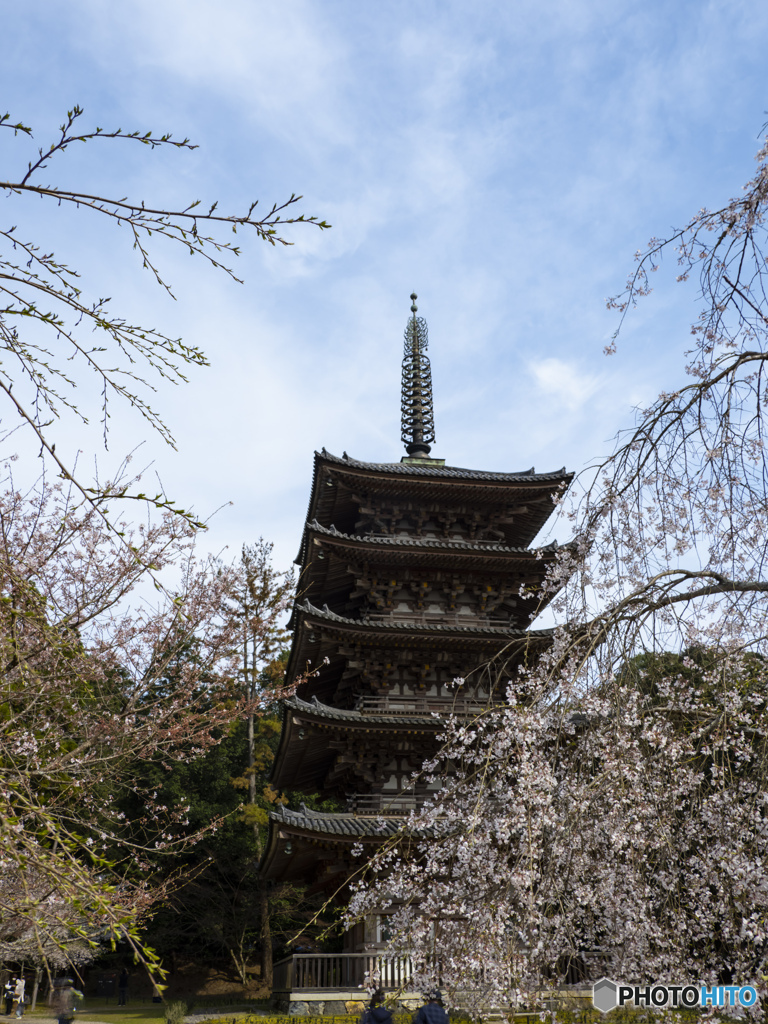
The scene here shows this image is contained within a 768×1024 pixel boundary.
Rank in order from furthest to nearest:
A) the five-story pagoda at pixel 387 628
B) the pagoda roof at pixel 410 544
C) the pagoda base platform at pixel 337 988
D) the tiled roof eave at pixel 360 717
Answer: the pagoda roof at pixel 410 544
the five-story pagoda at pixel 387 628
the tiled roof eave at pixel 360 717
the pagoda base platform at pixel 337 988

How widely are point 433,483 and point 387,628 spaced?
3.36m

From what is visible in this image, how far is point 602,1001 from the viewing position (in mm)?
8492

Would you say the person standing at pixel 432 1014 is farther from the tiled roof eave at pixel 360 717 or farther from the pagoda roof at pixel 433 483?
the pagoda roof at pixel 433 483

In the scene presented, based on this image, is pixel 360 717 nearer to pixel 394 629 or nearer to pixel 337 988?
pixel 394 629

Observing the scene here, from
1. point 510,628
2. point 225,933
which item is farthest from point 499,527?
point 225,933

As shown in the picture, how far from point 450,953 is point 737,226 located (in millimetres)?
7462

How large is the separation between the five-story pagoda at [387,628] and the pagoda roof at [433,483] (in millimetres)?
32

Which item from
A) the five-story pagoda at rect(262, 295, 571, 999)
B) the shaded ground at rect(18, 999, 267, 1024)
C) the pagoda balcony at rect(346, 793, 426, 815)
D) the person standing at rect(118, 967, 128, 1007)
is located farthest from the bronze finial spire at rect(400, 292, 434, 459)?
the person standing at rect(118, 967, 128, 1007)

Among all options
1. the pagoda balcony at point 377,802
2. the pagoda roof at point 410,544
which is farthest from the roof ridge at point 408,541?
the pagoda balcony at point 377,802

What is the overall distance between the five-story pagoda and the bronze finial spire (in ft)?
8.10

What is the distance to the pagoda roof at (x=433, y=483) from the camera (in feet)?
50.6

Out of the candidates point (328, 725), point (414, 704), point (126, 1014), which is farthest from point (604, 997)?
point (126, 1014)

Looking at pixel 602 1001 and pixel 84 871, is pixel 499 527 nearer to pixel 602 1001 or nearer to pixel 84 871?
pixel 602 1001

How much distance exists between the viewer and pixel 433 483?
51.3ft
